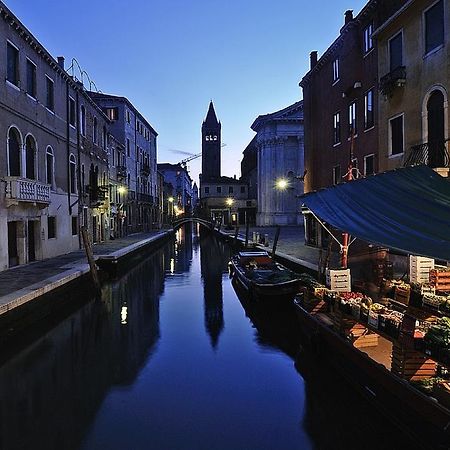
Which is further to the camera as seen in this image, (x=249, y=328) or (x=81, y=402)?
(x=249, y=328)

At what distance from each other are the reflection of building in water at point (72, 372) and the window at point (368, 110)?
448 inches

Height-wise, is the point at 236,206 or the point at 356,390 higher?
the point at 236,206

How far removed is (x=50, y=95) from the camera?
21766 mm

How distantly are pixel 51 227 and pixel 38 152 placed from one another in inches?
150

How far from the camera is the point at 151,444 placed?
6289 millimetres

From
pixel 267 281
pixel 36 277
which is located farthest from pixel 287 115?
pixel 36 277

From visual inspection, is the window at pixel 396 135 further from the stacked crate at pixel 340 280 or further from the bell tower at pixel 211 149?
the bell tower at pixel 211 149

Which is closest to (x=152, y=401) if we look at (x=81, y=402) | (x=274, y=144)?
(x=81, y=402)

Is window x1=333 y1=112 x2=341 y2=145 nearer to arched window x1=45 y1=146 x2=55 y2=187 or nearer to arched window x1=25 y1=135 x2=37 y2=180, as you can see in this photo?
arched window x1=45 y1=146 x2=55 y2=187

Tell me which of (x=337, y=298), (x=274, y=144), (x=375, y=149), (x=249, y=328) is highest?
(x=274, y=144)

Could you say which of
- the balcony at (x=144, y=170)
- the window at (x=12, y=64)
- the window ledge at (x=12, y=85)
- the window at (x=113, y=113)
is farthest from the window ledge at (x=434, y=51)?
the balcony at (x=144, y=170)

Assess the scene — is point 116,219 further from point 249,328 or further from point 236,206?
point 236,206

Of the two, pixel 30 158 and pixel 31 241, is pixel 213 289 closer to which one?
pixel 31 241

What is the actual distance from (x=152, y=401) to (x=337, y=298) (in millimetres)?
3981
